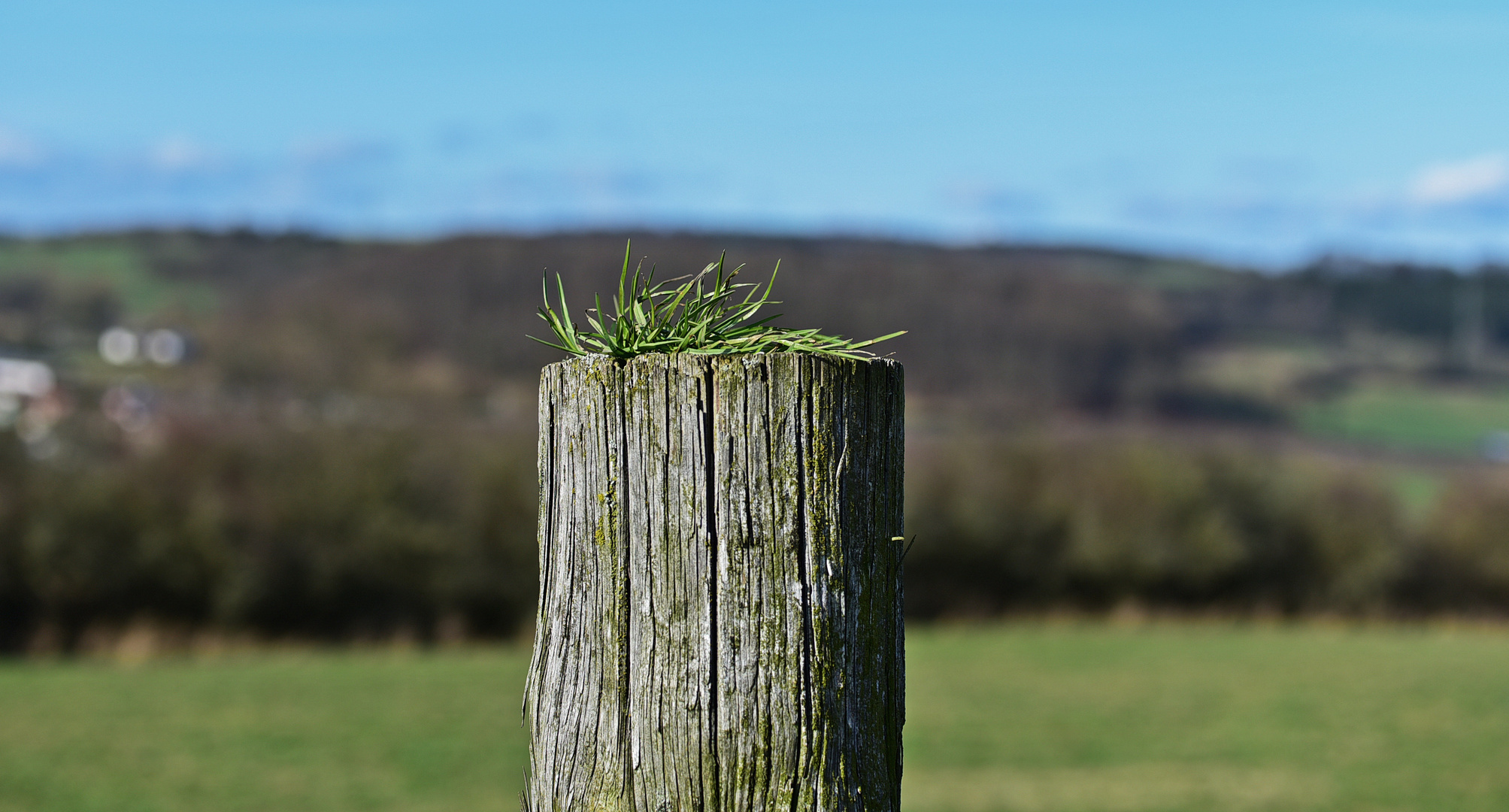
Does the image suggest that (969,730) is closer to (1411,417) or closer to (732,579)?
(732,579)

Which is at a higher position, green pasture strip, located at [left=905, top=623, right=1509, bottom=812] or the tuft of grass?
the tuft of grass

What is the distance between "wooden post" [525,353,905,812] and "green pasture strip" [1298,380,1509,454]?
79.1 meters

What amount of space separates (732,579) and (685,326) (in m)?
0.48

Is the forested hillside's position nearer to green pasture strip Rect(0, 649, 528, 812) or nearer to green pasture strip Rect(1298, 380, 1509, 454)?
green pasture strip Rect(1298, 380, 1509, 454)

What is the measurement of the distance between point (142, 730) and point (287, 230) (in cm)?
8843

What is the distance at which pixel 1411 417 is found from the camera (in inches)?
3263

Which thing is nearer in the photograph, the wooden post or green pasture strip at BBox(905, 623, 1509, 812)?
the wooden post

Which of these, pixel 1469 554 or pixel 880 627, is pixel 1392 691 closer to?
pixel 1469 554

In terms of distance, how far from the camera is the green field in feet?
64.8

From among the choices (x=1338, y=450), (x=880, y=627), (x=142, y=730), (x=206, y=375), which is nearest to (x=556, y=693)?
(x=880, y=627)

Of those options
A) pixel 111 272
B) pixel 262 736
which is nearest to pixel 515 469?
pixel 262 736

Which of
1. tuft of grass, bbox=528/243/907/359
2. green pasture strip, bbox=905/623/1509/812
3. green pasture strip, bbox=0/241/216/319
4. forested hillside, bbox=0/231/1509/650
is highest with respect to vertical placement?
green pasture strip, bbox=0/241/216/319

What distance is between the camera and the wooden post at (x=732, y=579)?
2.00m

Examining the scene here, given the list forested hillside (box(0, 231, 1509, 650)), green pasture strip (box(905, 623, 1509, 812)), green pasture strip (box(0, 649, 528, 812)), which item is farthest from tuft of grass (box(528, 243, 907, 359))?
green pasture strip (box(905, 623, 1509, 812))
